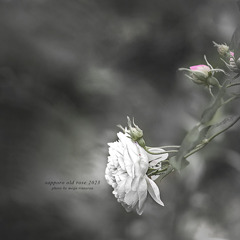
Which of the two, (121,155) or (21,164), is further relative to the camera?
(21,164)

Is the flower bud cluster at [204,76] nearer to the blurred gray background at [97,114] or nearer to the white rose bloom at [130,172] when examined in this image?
the white rose bloom at [130,172]

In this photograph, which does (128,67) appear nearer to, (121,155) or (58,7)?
(58,7)

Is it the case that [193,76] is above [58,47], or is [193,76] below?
below

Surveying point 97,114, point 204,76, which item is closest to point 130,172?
point 204,76

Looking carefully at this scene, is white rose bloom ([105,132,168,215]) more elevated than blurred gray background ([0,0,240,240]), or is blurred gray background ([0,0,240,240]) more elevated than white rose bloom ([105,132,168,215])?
blurred gray background ([0,0,240,240])

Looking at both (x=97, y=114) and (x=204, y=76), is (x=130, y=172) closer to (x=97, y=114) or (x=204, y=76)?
(x=204, y=76)

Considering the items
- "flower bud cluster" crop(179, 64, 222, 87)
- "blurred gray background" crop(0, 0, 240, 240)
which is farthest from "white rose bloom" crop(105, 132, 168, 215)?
"blurred gray background" crop(0, 0, 240, 240)

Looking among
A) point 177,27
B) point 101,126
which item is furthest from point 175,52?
point 101,126

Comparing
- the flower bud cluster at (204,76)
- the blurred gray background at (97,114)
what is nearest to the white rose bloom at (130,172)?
the flower bud cluster at (204,76)

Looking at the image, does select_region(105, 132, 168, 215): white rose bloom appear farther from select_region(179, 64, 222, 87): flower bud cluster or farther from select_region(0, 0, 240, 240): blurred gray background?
select_region(0, 0, 240, 240): blurred gray background
